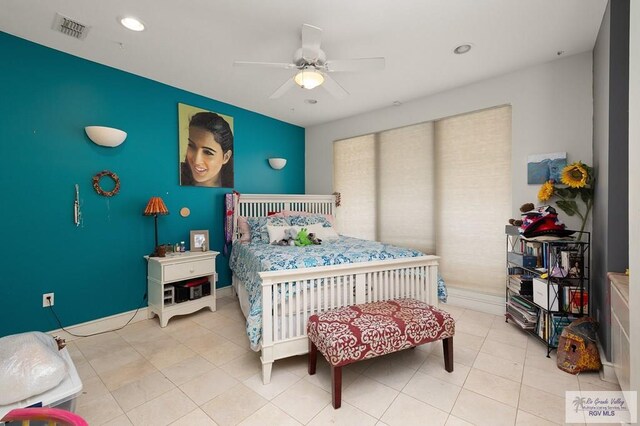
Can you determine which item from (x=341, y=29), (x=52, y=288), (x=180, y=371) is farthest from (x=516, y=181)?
(x=52, y=288)

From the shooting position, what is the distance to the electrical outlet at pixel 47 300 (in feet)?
8.34

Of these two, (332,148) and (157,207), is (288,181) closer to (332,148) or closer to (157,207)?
(332,148)

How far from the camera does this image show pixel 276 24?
2.22 m

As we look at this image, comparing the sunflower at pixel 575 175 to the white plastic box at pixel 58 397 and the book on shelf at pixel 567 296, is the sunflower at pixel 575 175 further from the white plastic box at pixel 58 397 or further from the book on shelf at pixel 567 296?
the white plastic box at pixel 58 397

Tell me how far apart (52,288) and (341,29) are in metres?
3.45

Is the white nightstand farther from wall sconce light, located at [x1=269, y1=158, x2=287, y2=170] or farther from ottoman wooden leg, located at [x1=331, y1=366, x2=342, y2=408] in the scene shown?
ottoman wooden leg, located at [x1=331, y1=366, x2=342, y2=408]

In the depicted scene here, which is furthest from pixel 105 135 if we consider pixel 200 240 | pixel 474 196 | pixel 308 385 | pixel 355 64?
pixel 474 196

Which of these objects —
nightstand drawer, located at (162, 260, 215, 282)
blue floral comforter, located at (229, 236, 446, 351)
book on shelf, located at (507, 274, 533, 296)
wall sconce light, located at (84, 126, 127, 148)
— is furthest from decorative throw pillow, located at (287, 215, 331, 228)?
book on shelf, located at (507, 274, 533, 296)

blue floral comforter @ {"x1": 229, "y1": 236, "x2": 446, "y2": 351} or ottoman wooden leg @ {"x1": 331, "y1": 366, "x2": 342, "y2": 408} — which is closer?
ottoman wooden leg @ {"x1": 331, "y1": 366, "x2": 342, "y2": 408}

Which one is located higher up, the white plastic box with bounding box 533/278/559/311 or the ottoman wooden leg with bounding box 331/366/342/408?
the white plastic box with bounding box 533/278/559/311

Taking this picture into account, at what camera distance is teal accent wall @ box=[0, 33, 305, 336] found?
2.40m

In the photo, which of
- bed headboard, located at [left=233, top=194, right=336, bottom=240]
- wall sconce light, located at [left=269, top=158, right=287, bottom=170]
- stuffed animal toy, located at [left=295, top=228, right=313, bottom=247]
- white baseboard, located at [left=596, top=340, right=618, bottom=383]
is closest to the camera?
white baseboard, located at [left=596, top=340, right=618, bottom=383]

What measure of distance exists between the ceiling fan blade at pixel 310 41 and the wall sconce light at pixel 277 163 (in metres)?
2.36

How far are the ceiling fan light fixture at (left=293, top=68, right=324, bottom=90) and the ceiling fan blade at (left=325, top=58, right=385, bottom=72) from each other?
0.33ft
